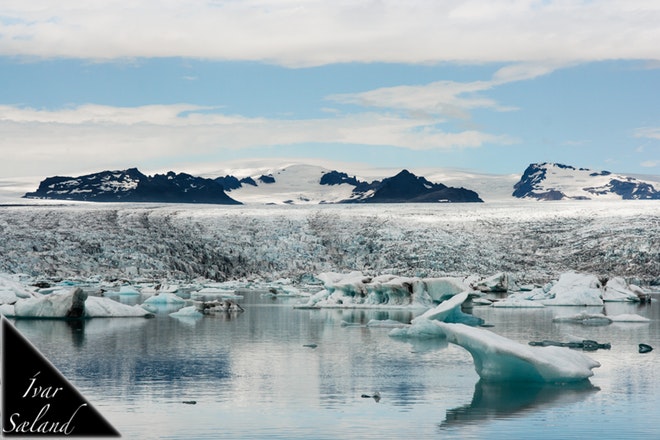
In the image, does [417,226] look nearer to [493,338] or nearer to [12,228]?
[12,228]

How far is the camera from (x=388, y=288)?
3497cm

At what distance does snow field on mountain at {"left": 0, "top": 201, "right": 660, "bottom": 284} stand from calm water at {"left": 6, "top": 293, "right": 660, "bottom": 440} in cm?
3735

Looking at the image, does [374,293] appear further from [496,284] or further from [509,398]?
[509,398]

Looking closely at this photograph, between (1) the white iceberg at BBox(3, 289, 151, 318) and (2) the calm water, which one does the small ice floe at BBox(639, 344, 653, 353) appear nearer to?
(2) the calm water

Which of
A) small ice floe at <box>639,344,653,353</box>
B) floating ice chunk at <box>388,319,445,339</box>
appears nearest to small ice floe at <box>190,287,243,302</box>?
floating ice chunk at <box>388,319,445,339</box>

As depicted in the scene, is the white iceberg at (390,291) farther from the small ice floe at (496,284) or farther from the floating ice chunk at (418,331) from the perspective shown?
the small ice floe at (496,284)

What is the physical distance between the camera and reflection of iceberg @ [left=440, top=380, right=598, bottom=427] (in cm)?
1276

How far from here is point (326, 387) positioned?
1512cm

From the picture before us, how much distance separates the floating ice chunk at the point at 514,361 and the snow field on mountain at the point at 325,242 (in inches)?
1802

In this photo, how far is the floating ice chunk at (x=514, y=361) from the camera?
15.0 meters

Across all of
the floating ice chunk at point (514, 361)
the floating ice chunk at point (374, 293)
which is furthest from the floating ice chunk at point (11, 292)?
the floating ice chunk at point (514, 361)

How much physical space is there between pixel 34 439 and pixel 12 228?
6193cm

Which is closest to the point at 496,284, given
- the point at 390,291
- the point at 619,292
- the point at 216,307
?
the point at 619,292

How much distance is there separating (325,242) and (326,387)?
53768 millimetres
